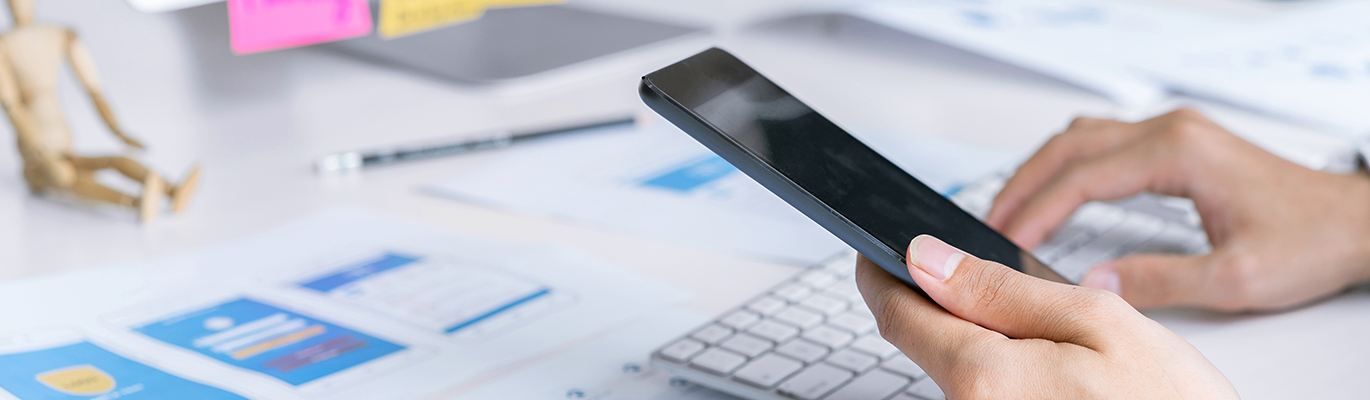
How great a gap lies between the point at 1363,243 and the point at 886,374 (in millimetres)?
266

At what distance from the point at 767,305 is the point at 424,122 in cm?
45

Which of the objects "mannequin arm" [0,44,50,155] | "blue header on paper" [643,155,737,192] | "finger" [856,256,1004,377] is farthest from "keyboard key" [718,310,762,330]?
"mannequin arm" [0,44,50,155]

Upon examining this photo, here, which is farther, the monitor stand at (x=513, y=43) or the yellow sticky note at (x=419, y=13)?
the monitor stand at (x=513, y=43)

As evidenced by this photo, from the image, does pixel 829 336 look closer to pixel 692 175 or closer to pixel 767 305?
pixel 767 305

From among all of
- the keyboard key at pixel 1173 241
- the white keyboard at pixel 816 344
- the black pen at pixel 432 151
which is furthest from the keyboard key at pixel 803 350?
the black pen at pixel 432 151

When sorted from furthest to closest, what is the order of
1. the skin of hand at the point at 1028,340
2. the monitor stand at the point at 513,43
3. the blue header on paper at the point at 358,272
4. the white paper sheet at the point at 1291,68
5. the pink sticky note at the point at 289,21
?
1. the monitor stand at the point at 513,43
2. the white paper sheet at the point at 1291,68
3. the pink sticky note at the point at 289,21
4. the blue header on paper at the point at 358,272
5. the skin of hand at the point at 1028,340

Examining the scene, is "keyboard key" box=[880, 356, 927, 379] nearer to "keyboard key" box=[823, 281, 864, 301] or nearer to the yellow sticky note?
"keyboard key" box=[823, 281, 864, 301]

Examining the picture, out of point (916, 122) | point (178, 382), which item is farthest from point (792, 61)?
point (178, 382)

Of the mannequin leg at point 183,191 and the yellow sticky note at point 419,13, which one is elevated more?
the yellow sticky note at point 419,13

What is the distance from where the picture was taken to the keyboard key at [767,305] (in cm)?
46

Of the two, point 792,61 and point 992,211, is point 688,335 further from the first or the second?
point 792,61

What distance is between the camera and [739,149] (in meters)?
0.31

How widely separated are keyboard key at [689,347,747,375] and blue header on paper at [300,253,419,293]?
8.1 inches

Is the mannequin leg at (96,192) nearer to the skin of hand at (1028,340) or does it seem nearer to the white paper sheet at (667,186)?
the white paper sheet at (667,186)
